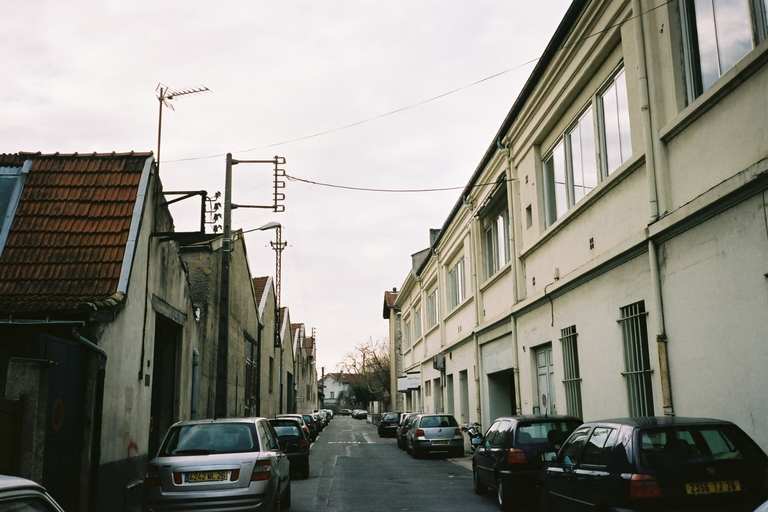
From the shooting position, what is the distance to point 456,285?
28.7m

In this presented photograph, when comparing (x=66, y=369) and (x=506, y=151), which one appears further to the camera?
(x=506, y=151)

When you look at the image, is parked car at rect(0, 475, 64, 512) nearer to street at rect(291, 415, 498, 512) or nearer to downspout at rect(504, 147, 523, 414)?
street at rect(291, 415, 498, 512)

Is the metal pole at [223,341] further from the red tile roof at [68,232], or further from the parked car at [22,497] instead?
the parked car at [22,497]

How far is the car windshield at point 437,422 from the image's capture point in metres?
23.4

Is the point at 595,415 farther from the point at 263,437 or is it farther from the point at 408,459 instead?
the point at 408,459

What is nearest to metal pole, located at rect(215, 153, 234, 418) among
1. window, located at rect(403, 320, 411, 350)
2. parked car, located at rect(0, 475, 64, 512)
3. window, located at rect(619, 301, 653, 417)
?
window, located at rect(619, 301, 653, 417)

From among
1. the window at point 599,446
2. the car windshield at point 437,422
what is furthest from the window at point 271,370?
the window at point 599,446

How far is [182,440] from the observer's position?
9.84 m

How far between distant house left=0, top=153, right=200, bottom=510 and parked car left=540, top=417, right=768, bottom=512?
579 centimetres

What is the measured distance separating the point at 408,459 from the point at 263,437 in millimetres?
13949

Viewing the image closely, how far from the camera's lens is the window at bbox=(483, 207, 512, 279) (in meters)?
20.0

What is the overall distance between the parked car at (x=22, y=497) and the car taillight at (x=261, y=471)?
5.89 metres

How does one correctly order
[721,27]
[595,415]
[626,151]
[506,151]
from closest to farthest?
[721,27] → [626,151] → [595,415] → [506,151]

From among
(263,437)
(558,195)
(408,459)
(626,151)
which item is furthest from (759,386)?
(408,459)
